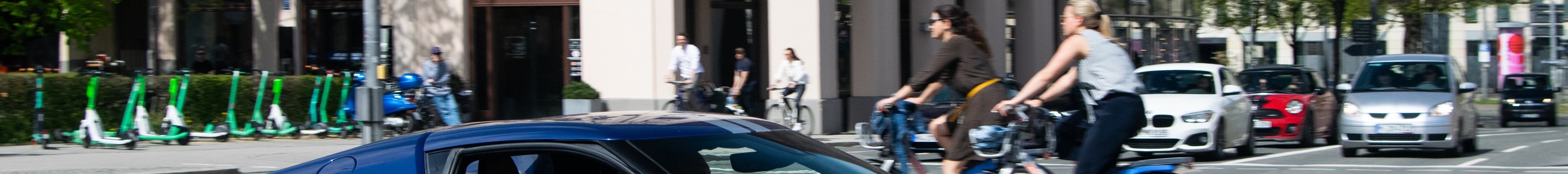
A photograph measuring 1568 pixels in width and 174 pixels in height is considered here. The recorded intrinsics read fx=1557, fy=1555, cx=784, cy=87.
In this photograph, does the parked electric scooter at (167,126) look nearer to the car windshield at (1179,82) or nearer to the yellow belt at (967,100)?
the car windshield at (1179,82)

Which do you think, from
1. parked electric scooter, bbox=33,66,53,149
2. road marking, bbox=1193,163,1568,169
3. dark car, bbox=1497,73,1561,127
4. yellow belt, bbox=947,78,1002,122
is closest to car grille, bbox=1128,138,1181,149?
road marking, bbox=1193,163,1568,169

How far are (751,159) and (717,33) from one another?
12784 mm

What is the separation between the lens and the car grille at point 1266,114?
13.9m

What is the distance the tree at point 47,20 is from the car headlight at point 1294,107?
12031 mm

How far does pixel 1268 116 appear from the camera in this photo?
45.5 ft

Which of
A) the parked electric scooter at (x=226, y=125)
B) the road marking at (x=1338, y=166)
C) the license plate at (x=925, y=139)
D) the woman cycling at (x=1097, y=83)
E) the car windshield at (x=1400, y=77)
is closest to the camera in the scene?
the woman cycling at (x=1097, y=83)

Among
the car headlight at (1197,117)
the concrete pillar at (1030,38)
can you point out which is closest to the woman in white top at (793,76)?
the car headlight at (1197,117)

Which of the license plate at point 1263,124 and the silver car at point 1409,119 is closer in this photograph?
the silver car at point 1409,119

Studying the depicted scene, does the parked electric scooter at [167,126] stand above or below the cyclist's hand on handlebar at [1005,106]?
below

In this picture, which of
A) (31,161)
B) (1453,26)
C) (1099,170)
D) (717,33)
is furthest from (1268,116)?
(1453,26)

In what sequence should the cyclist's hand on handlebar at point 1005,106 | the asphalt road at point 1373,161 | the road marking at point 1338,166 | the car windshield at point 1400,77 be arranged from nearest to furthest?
the cyclist's hand on handlebar at point 1005,106, the asphalt road at point 1373,161, the road marking at point 1338,166, the car windshield at point 1400,77

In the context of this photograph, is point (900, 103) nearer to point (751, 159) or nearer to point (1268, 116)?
point (751, 159)

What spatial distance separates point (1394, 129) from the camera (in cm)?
1210

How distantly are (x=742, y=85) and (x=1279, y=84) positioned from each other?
546 cm
